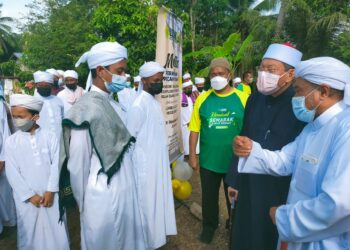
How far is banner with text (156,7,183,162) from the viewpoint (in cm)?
384

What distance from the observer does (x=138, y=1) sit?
1231cm

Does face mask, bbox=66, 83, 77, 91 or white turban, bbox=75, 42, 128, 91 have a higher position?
white turban, bbox=75, 42, 128, 91

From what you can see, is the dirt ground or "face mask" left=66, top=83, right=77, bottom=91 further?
"face mask" left=66, top=83, right=77, bottom=91

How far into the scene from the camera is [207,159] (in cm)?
375

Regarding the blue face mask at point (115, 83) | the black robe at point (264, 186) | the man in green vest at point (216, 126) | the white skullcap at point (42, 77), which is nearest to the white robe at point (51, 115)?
the white skullcap at point (42, 77)

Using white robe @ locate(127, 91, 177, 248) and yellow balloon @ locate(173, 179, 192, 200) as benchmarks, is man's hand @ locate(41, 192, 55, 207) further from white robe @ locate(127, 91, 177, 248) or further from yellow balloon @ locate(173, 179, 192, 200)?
yellow balloon @ locate(173, 179, 192, 200)

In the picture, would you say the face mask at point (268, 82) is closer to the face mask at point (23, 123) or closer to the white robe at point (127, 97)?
the face mask at point (23, 123)

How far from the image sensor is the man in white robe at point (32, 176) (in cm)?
305

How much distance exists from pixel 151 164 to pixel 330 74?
231cm

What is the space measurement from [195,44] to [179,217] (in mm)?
14999

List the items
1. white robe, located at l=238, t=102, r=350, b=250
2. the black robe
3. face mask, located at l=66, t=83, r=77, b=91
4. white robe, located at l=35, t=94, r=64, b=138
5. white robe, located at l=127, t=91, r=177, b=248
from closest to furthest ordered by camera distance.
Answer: white robe, located at l=238, t=102, r=350, b=250, the black robe, white robe, located at l=127, t=91, r=177, b=248, white robe, located at l=35, t=94, r=64, b=138, face mask, located at l=66, t=83, r=77, b=91

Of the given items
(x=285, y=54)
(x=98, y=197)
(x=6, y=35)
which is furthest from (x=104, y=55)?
(x=6, y=35)

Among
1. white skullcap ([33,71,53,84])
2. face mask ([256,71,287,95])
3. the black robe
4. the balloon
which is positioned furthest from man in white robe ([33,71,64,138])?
face mask ([256,71,287,95])

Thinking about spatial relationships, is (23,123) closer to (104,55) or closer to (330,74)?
(104,55)
